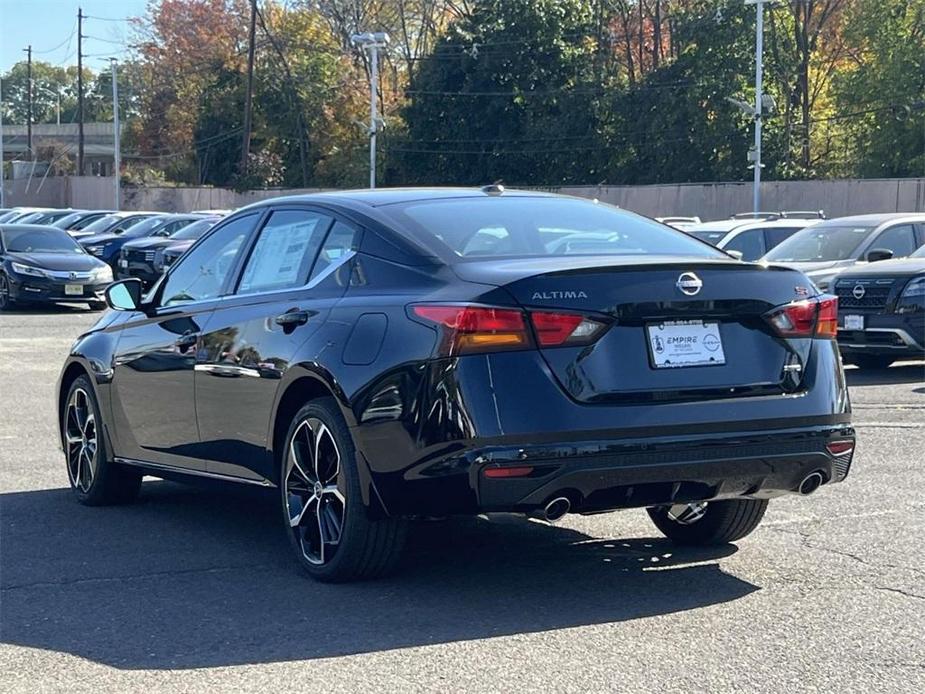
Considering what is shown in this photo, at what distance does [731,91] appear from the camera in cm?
5438

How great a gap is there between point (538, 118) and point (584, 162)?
2.72 meters

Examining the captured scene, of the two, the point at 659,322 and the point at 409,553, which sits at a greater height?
the point at 659,322

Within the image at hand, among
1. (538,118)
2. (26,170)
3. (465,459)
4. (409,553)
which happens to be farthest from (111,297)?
(26,170)

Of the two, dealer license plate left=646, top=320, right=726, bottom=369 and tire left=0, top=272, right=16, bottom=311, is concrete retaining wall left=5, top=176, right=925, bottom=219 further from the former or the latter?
dealer license plate left=646, top=320, right=726, bottom=369

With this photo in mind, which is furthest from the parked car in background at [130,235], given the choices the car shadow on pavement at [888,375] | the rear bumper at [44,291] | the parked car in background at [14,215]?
the car shadow on pavement at [888,375]

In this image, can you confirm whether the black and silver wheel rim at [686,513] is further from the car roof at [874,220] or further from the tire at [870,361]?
the car roof at [874,220]

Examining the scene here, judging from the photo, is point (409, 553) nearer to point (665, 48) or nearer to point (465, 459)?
point (465, 459)

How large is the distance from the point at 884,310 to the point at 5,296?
1626 cm

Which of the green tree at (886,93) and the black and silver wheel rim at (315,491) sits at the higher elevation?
the green tree at (886,93)

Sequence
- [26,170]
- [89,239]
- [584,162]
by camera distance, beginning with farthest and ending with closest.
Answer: [26,170] < [584,162] < [89,239]

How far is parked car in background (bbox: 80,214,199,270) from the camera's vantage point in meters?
32.2

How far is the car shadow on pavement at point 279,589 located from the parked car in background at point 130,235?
83.3 ft

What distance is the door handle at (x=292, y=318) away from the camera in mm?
5914

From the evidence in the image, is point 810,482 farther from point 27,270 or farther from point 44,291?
point 27,270
